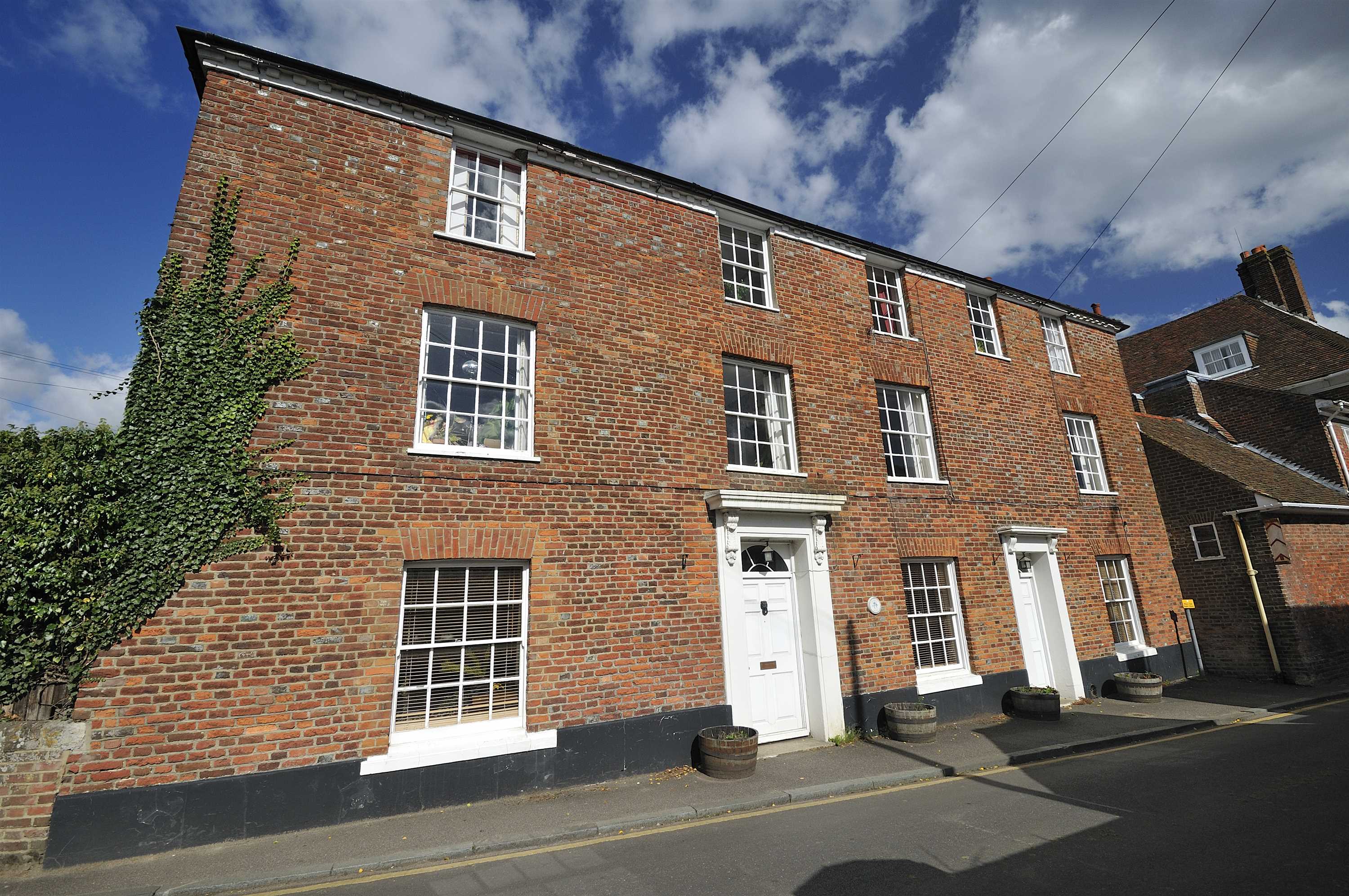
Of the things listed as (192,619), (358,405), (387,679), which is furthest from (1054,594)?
(192,619)

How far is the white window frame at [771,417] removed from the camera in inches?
372

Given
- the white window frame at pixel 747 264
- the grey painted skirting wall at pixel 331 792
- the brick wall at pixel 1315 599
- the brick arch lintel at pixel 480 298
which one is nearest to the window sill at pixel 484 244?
the brick arch lintel at pixel 480 298

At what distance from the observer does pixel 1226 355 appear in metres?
21.0

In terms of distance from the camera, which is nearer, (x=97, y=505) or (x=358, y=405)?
(x=97, y=505)

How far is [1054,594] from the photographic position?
1177 cm

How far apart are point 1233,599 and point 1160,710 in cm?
507

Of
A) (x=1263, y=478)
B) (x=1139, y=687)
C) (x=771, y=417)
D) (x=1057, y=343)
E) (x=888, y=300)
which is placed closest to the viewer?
(x=771, y=417)

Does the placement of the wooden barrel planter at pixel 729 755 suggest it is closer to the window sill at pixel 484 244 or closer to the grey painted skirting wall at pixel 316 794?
the grey painted skirting wall at pixel 316 794

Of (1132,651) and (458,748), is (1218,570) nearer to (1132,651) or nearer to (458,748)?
(1132,651)

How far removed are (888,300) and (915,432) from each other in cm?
287

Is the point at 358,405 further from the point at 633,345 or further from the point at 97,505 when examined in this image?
the point at 633,345

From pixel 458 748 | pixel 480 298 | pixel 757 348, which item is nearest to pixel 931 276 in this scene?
pixel 757 348

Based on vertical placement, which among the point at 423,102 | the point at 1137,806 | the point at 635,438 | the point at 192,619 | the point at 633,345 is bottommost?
the point at 1137,806

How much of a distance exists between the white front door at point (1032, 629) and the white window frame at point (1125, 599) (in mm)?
2017
